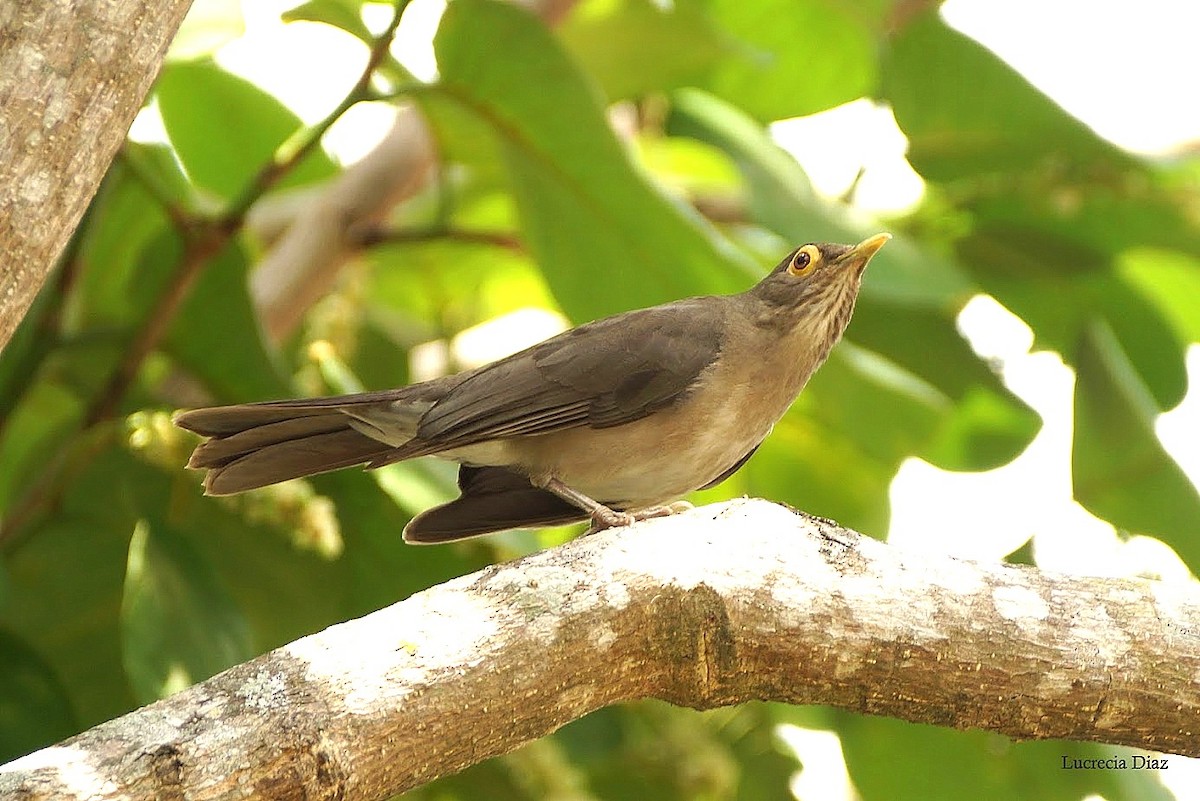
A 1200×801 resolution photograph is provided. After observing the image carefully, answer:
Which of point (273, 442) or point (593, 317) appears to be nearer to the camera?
point (273, 442)

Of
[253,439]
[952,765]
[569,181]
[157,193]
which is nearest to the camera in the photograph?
[253,439]

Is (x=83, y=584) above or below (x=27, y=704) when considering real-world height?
above

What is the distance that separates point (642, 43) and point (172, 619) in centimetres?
247

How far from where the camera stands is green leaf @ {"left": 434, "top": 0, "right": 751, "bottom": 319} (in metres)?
3.91

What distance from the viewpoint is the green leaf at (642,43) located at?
180 inches

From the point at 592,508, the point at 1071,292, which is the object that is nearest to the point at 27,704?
the point at 592,508

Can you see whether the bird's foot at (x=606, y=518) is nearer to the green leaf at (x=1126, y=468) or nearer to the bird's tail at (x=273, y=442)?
the bird's tail at (x=273, y=442)

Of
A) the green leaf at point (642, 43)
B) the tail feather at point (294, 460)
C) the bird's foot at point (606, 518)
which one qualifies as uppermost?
the green leaf at point (642, 43)

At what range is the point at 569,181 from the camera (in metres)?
4.06

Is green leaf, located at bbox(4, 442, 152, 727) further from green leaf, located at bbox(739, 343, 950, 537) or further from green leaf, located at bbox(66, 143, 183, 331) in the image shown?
green leaf, located at bbox(739, 343, 950, 537)

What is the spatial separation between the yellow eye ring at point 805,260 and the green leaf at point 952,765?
4.55ft

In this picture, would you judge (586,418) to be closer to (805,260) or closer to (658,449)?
(658,449)

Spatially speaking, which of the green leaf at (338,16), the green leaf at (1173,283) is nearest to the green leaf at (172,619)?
the green leaf at (338,16)

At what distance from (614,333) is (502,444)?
0.45 meters
